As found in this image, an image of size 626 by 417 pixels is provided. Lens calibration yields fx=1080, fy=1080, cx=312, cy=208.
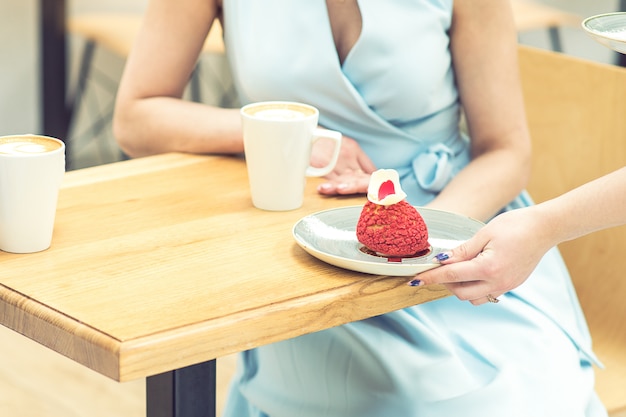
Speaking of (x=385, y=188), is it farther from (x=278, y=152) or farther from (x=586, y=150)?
(x=586, y=150)

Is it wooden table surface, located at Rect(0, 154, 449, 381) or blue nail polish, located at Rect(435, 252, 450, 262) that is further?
blue nail polish, located at Rect(435, 252, 450, 262)

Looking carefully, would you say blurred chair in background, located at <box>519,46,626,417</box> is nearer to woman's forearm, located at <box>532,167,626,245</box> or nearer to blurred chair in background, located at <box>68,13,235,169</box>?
woman's forearm, located at <box>532,167,626,245</box>

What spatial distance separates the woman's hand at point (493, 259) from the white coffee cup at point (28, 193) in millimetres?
367

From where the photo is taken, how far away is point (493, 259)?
1.07 m

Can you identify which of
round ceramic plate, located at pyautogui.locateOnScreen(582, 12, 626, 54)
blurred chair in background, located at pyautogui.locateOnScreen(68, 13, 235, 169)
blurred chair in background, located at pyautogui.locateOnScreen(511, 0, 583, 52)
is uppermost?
round ceramic plate, located at pyautogui.locateOnScreen(582, 12, 626, 54)

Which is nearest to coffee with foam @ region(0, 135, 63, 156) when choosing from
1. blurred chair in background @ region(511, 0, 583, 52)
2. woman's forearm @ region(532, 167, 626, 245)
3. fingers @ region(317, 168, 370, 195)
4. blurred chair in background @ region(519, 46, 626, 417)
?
fingers @ region(317, 168, 370, 195)

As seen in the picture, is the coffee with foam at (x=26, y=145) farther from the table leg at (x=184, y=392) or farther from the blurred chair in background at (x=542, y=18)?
the blurred chair in background at (x=542, y=18)

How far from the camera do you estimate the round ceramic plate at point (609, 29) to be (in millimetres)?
1011

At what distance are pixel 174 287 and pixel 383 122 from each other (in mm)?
590

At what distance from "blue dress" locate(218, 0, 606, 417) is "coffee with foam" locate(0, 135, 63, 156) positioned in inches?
16.3

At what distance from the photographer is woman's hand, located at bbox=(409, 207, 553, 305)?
1.05 m

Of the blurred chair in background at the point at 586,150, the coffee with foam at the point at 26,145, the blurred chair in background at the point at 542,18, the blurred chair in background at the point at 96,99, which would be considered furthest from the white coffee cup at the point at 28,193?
the blurred chair in background at the point at 96,99

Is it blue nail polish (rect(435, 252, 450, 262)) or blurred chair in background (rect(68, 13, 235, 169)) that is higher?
blue nail polish (rect(435, 252, 450, 262))

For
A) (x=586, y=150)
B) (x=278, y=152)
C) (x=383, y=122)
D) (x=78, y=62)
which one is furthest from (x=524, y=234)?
(x=78, y=62)
